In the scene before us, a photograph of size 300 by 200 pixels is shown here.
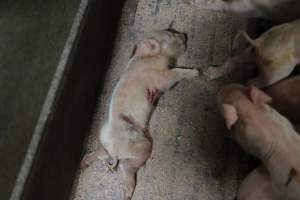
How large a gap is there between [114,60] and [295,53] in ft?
2.29

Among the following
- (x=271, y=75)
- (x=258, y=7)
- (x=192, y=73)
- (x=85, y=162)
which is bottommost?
(x=85, y=162)

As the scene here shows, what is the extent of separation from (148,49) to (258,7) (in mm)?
448

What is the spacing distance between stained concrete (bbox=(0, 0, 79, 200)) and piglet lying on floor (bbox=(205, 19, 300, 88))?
0.80 metres

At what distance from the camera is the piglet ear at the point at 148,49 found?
1825 mm

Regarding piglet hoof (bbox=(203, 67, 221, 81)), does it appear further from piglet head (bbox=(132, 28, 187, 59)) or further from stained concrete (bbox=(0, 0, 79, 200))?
stained concrete (bbox=(0, 0, 79, 200))

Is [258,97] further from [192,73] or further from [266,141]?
[192,73]

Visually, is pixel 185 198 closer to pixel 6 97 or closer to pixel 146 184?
pixel 146 184

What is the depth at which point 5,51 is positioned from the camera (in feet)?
6.98

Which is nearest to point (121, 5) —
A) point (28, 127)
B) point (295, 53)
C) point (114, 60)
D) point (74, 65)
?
point (114, 60)

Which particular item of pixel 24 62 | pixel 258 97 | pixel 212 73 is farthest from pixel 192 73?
pixel 24 62

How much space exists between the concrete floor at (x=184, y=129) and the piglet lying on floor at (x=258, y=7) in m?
0.04

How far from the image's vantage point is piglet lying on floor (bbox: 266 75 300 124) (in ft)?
5.46

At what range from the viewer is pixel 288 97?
1679 millimetres

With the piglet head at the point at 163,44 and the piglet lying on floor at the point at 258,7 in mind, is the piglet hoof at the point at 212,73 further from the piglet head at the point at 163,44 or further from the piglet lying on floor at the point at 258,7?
the piglet lying on floor at the point at 258,7
